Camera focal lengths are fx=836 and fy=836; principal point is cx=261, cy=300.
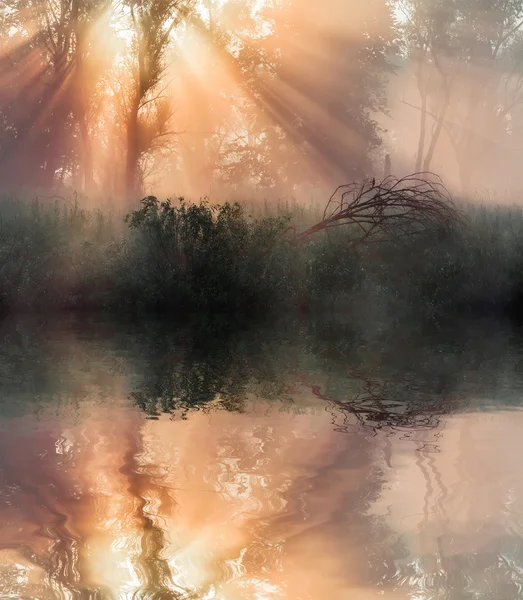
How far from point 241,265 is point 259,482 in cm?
1100

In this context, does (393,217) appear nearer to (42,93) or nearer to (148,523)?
(148,523)

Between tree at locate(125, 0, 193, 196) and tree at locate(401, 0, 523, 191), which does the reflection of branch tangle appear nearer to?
tree at locate(125, 0, 193, 196)

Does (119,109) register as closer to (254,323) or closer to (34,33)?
(34,33)

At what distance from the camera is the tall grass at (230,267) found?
15.2 meters

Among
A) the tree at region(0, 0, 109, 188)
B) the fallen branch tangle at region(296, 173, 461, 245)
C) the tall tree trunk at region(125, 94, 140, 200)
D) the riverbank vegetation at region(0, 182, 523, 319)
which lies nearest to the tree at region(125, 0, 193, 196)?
the tall tree trunk at region(125, 94, 140, 200)

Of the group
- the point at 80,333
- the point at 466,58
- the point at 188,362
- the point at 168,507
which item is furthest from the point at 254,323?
the point at 466,58

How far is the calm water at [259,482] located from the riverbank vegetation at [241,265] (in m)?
6.29

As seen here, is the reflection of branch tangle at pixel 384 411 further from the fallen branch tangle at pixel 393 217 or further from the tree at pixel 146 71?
the tree at pixel 146 71

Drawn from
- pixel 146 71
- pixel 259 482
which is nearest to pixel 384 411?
pixel 259 482

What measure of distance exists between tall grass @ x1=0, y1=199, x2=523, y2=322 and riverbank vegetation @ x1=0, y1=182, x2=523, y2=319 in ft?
0.07

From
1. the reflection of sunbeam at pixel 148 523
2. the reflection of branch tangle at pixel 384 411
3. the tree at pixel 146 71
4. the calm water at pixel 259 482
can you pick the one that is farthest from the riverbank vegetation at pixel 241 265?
the reflection of sunbeam at pixel 148 523

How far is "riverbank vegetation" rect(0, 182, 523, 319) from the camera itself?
1524 cm

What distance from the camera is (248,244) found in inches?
620

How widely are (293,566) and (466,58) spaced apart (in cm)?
3834
